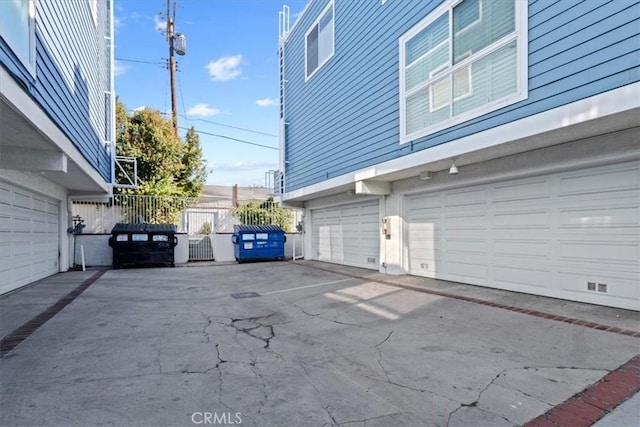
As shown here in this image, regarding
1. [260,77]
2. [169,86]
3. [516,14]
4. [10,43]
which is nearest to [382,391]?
[10,43]

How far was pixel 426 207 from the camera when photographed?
875cm

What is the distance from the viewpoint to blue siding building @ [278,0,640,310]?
4961 mm

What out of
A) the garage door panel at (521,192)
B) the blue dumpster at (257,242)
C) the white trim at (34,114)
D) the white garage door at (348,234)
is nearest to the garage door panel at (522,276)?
the garage door panel at (521,192)

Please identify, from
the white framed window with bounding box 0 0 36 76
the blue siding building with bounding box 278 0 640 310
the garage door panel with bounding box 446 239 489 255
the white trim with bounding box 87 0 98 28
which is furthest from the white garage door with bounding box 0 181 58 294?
the garage door panel with bounding box 446 239 489 255

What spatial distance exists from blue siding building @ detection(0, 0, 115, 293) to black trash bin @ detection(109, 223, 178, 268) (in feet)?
4.57

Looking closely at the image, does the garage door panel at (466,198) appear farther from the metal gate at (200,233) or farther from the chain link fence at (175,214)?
the metal gate at (200,233)

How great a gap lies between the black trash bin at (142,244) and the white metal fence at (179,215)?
1.66 m

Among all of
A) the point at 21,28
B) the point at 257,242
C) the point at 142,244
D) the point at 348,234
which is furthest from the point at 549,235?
the point at 142,244

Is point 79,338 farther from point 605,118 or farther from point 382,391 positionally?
point 605,118

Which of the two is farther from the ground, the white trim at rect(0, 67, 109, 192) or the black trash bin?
the white trim at rect(0, 67, 109, 192)

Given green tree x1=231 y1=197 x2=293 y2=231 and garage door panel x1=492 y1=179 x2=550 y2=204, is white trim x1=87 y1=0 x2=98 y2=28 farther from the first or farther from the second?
garage door panel x1=492 y1=179 x2=550 y2=204

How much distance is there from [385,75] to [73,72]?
6.60 m

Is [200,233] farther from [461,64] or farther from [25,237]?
[461,64]

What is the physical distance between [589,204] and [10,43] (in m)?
7.64
